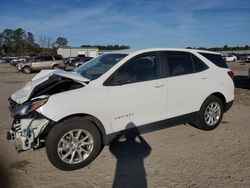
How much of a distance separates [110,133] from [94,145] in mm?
323

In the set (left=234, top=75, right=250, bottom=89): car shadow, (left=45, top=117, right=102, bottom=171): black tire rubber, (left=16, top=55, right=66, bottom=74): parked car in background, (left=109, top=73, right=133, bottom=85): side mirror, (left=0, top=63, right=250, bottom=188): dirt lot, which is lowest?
(left=0, top=63, right=250, bottom=188): dirt lot

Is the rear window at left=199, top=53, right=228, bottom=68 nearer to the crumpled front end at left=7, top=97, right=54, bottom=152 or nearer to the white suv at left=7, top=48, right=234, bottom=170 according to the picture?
the white suv at left=7, top=48, right=234, bottom=170

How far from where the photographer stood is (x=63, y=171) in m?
3.93

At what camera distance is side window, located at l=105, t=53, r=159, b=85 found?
13.9 ft

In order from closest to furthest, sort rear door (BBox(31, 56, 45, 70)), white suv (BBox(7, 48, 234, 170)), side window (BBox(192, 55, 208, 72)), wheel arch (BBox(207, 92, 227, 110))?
white suv (BBox(7, 48, 234, 170)) < side window (BBox(192, 55, 208, 72)) < wheel arch (BBox(207, 92, 227, 110)) < rear door (BBox(31, 56, 45, 70))

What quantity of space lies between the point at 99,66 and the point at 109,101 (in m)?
0.92

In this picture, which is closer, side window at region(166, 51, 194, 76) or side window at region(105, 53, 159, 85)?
side window at region(105, 53, 159, 85)

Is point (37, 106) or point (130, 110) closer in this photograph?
point (37, 106)

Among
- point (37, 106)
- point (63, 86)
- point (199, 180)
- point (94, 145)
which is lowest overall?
point (199, 180)

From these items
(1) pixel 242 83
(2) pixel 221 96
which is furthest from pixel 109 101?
(1) pixel 242 83

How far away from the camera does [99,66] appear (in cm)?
474

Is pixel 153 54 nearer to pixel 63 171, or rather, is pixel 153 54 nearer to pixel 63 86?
pixel 63 86

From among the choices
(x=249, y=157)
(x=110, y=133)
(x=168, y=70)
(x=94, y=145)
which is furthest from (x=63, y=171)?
(x=249, y=157)

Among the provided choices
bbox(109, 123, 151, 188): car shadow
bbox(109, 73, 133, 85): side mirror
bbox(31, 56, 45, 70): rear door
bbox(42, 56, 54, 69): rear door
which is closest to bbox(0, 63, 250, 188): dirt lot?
bbox(109, 123, 151, 188): car shadow
